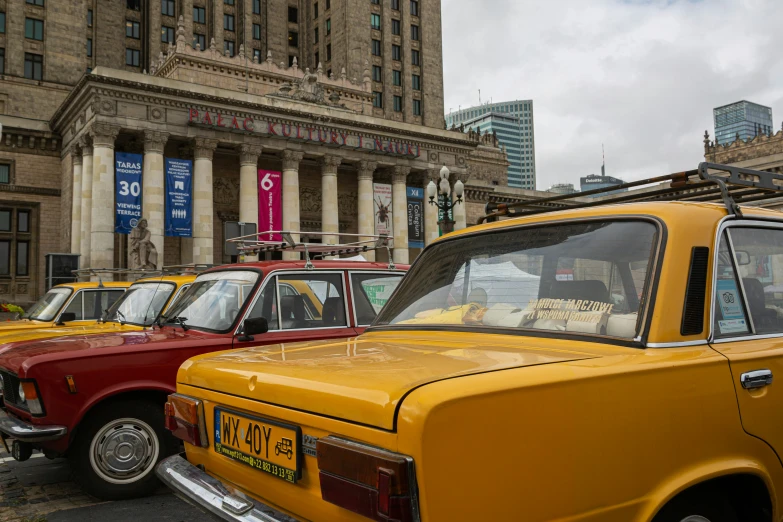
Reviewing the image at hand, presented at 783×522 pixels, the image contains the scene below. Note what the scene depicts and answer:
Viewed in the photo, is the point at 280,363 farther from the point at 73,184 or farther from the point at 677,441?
the point at 73,184

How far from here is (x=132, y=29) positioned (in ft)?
175

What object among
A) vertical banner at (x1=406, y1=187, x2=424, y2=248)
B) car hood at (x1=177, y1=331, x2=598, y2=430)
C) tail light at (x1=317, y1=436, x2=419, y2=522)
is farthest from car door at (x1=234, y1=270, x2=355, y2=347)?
vertical banner at (x1=406, y1=187, x2=424, y2=248)

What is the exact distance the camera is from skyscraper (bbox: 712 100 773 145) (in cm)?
13962

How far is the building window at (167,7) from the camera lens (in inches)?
2115

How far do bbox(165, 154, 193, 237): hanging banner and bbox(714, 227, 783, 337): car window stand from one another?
3319 centimetres

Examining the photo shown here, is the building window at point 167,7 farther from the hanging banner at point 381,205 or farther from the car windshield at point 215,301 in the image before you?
the car windshield at point 215,301

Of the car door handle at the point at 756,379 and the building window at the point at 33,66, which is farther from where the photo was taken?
the building window at the point at 33,66

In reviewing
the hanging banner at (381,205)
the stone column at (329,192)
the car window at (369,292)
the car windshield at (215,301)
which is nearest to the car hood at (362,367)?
the car windshield at (215,301)

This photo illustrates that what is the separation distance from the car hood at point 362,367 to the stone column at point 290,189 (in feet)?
115

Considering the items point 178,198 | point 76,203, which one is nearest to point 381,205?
point 178,198

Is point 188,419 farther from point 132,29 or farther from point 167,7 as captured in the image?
point 167,7

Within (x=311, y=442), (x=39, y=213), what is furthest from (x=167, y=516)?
(x=39, y=213)

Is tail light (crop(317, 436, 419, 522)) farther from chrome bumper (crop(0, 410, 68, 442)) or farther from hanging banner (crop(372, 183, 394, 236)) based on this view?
hanging banner (crop(372, 183, 394, 236))

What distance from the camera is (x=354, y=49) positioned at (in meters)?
55.5
